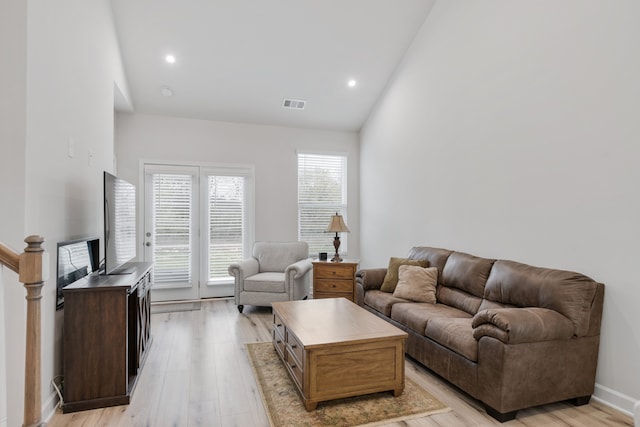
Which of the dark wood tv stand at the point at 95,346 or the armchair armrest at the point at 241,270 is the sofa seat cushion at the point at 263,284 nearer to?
the armchair armrest at the point at 241,270

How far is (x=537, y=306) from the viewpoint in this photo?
99.2 inches

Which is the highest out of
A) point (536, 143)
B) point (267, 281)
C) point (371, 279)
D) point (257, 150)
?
point (257, 150)

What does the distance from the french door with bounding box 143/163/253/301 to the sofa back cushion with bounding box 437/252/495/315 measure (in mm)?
3117

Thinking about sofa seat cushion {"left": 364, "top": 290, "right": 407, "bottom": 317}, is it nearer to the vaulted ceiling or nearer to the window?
the window

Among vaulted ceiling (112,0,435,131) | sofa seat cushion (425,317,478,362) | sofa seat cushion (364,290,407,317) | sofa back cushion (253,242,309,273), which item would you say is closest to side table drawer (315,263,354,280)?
sofa back cushion (253,242,309,273)

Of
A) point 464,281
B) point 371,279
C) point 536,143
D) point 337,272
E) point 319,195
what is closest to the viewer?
point 536,143

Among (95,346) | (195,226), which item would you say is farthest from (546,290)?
(195,226)

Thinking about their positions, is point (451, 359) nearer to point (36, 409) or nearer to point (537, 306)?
point (537, 306)

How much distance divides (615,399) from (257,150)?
195 inches

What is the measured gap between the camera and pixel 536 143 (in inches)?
114

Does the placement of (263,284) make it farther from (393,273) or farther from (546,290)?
(546,290)

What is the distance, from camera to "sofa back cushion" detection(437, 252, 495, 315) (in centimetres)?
314

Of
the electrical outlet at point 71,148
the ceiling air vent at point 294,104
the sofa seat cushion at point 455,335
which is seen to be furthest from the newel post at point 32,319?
the ceiling air vent at point 294,104

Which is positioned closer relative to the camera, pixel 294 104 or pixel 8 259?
pixel 8 259
